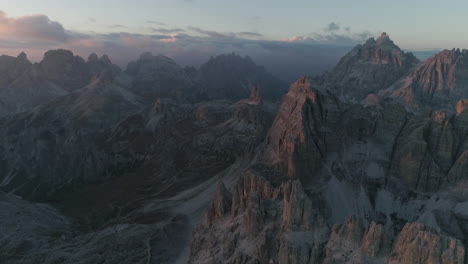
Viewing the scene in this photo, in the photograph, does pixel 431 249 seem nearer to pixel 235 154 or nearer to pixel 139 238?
pixel 139 238

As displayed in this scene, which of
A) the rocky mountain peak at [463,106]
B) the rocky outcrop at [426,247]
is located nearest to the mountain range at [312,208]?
the rocky outcrop at [426,247]

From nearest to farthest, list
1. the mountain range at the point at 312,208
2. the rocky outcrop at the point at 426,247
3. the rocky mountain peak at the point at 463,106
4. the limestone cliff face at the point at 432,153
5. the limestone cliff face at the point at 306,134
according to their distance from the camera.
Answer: the rocky outcrop at the point at 426,247
the mountain range at the point at 312,208
the limestone cliff face at the point at 432,153
the rocky mountain peak at the point at 463,106
the limestone cliff face at the point at 306,134

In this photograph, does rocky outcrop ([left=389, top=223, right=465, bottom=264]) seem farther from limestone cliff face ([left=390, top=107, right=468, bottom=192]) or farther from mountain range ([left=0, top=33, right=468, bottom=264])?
limestone cliff face ([left=390, top=107, right=468, bottom=192])

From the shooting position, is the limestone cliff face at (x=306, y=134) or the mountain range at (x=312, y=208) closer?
the mountain range at (x=312, y=208)

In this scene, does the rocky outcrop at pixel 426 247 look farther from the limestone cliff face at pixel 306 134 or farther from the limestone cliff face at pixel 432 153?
the limestone cliff face at pixel 306 134

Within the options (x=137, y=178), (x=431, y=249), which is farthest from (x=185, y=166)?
(x=431, y=249)

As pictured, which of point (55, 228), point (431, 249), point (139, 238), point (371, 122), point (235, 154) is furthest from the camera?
point (235, 154)

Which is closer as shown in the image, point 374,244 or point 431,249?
point 431,249

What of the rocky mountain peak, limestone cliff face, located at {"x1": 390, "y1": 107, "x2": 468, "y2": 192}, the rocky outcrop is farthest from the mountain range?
the rocky mountain peak

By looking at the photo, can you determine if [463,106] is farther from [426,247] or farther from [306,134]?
[426,247]

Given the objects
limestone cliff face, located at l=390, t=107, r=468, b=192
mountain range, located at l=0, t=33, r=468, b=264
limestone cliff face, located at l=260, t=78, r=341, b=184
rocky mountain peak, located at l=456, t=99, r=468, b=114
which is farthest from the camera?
limestone cliff face, located at l=260, t=78, r=341, b=184

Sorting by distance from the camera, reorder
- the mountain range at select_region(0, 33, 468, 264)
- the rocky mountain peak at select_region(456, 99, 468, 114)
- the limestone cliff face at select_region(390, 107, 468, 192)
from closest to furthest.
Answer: the mountain range at select_region(0, 33, 468, 264) < the limestone cliff face at select_region(390, 107, 468, 192) < the rocky mountain peak at select_region(456, 99, 468, 114)
